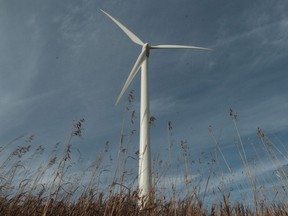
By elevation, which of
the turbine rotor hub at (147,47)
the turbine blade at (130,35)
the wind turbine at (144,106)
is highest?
the turbine blade at (130,35)

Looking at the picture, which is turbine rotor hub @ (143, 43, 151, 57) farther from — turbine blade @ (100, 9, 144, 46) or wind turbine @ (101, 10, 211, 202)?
turbine blade @ (100, 9, 144, 46)

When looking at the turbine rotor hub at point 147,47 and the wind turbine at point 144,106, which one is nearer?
the wind turbine at point 144,106

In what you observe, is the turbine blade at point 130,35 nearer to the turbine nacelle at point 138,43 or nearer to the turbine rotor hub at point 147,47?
the turbine nacelle at point 138,43

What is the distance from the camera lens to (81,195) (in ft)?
15.4

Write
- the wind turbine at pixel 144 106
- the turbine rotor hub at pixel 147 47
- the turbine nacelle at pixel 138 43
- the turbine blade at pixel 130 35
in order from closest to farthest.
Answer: the wind turbine at pixel 144 106
the turbine nacelle at pixel 138 43
the turbine rotor hub at pixel 147 47
the turbine blade at pixel 130 35

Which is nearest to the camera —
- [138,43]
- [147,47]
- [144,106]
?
[144,106]

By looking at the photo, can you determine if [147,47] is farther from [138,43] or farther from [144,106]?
[144,106]

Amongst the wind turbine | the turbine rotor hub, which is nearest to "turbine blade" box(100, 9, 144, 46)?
the wind turbine

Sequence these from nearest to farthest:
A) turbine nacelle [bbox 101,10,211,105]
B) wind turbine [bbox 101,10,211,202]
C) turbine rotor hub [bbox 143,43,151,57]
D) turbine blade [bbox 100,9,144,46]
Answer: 1. wind turbine [bbox 101,10,211,202]
2. turbine nacelle [bbox 101,10,211,105]
3. turbine rotor hub [bbox 143,43,151,57]
4. turbine blade [bbox 100,9,144,46]

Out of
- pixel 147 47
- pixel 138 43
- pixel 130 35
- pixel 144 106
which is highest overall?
pixel 130 35

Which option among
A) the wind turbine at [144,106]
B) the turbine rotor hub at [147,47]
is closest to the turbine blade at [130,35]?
the wind turbine at [144,106]

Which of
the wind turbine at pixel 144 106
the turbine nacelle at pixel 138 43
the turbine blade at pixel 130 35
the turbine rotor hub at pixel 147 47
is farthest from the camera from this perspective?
the turbine blade at pixel 130 35

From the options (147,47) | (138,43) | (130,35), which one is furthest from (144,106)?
(130,35)

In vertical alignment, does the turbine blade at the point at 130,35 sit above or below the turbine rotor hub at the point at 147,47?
above
